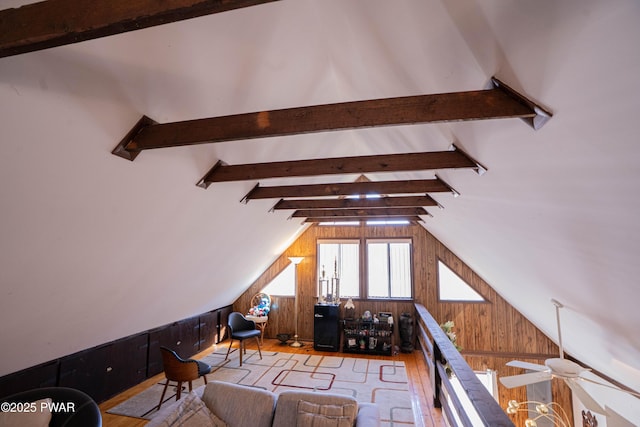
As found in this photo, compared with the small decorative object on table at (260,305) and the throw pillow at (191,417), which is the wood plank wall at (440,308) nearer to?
the small decorative object on table at (260,305)

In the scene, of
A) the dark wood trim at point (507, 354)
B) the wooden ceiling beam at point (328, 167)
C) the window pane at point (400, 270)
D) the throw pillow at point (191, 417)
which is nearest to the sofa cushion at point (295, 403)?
the throw pillow at point (191, 417)

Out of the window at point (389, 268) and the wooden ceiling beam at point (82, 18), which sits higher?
the wooden ceiling beam at point (82, 18)

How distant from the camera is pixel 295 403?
243cm

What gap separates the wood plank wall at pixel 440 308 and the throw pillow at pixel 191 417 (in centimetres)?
423

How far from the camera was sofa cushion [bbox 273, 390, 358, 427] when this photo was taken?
7.77 feet

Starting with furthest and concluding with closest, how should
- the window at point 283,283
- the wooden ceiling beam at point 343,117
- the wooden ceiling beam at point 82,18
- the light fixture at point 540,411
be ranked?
the window at point 283,283 < the light fixture at point 540,411 < the wooden ceiling beam at point 343,117 < the wooden ceiling beam at point 82,18

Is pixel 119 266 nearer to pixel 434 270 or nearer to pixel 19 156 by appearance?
pixel 19 156

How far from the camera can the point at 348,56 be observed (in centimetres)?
219

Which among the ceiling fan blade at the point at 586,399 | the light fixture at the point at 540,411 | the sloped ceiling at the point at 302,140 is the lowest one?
the light fixture at the point at 540,411

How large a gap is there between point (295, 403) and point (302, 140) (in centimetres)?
250

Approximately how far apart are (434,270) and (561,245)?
13.9 feet

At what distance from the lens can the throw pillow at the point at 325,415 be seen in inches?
88.6

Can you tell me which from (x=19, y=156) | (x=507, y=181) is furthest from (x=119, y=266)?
(x=507, y=181)

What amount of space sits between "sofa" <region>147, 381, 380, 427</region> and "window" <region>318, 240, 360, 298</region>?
13.2 feet
